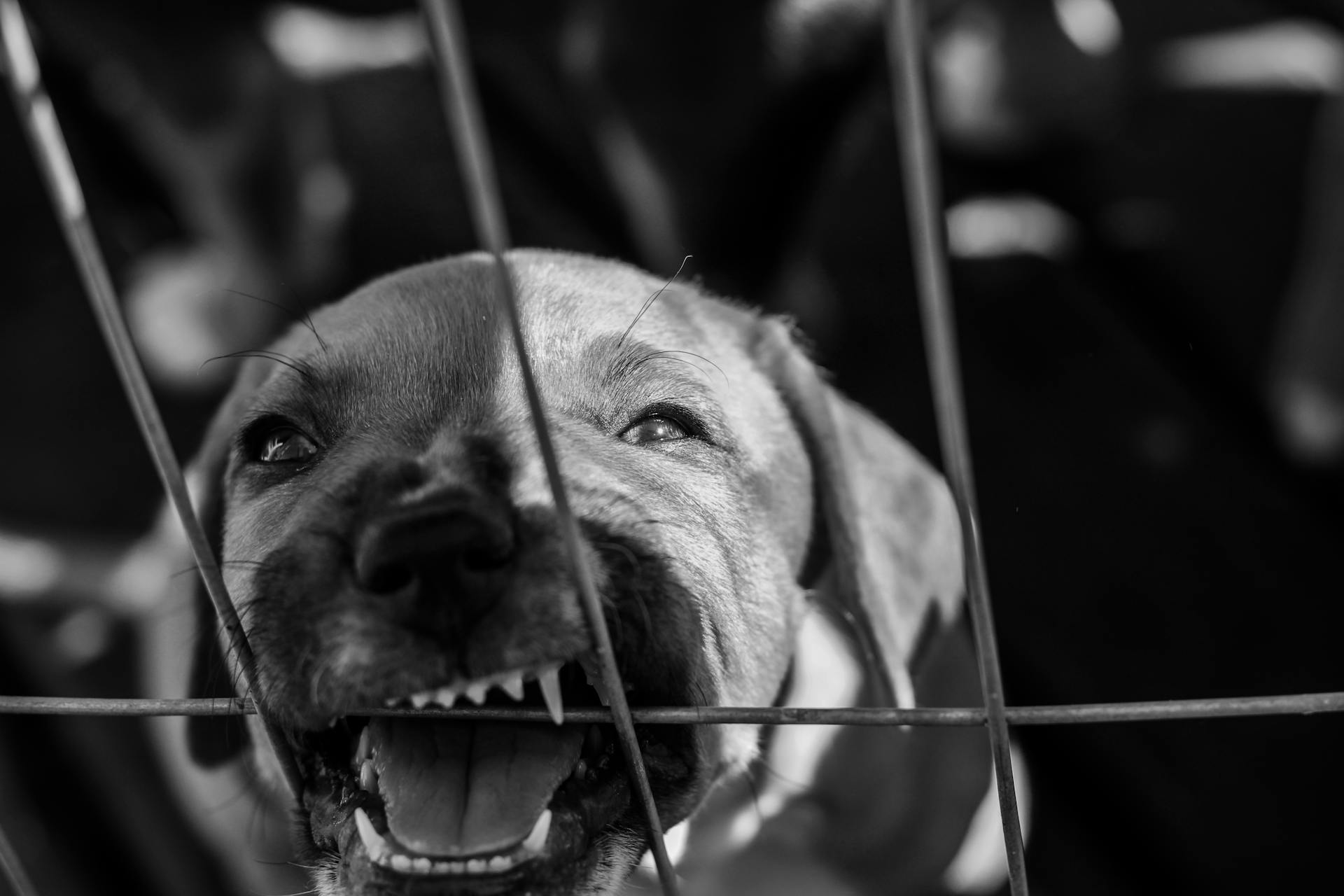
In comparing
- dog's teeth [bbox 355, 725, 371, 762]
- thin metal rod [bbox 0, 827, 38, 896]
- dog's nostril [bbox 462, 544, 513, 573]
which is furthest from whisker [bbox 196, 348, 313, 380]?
thin metal rod [bbox 0, 827, 38, 896]

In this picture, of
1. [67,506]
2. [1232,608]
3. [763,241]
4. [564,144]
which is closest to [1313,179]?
[1232,608]

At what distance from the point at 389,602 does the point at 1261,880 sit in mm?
3049

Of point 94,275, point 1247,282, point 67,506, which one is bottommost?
point 67,506

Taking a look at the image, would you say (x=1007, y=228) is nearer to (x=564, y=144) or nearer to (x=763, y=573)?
(x=564, y=144)

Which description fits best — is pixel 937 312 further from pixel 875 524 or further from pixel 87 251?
pixel 875 524

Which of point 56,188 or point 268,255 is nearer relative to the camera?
point 56,188

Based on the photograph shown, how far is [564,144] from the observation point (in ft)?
14.7

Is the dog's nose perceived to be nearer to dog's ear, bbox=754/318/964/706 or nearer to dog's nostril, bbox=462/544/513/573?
dog's nostril, bbox=462/544/513/573

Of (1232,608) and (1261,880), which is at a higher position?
(1232,608)

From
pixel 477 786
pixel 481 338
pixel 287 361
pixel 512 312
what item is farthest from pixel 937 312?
→ pixel 287 361

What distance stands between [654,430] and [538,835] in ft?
2.95

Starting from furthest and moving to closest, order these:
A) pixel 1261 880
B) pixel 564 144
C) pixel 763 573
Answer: pixel 564 144, pixel 1261 880, pixel 763 573

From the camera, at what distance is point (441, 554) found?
166 centimetres

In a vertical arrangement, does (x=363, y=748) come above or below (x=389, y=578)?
below
